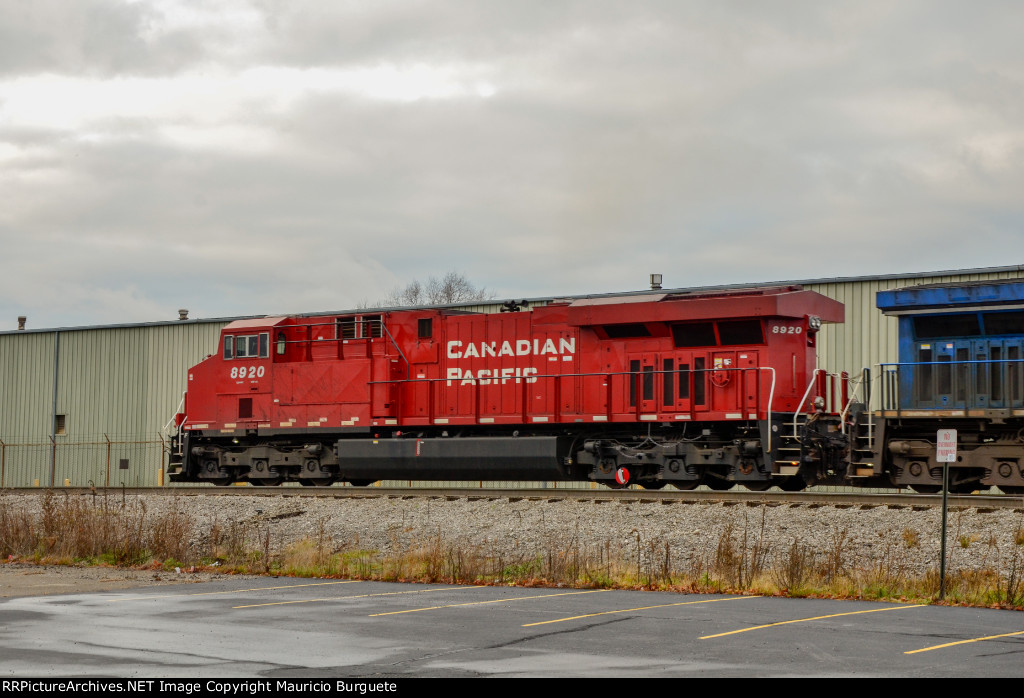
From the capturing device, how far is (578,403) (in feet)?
71.2

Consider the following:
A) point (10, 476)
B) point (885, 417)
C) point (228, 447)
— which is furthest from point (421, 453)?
point (10, 476)

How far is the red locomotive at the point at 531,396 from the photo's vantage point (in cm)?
2031

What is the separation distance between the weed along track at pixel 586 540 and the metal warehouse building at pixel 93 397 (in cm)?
1558

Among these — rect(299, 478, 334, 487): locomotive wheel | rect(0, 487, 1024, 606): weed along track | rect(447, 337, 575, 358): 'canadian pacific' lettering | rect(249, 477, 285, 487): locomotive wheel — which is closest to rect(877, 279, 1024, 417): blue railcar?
rect(0, 487, 1024, 606): weed along track

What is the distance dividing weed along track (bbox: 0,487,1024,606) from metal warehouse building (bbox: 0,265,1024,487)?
51.1 ft

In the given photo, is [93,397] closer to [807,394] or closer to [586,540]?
[586,540]

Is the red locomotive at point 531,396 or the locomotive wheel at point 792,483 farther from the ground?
the red locomotive at point 531,396

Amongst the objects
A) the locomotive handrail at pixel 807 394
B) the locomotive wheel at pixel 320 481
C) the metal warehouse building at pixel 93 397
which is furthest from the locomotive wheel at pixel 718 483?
the metal warehouse building at pixel 93 397

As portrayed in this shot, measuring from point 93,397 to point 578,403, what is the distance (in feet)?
72.7

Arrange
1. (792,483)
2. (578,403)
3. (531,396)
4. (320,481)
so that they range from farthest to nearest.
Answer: (320,481) < (531,396) < (578,403) < (792,483)

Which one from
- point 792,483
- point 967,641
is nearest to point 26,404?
point 792,483

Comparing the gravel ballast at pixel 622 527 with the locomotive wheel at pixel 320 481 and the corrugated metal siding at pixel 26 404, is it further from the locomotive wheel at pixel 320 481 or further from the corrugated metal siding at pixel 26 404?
the corrugated metal siding at pixel 26 404

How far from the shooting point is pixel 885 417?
19391mm

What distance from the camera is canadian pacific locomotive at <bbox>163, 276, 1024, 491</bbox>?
Result: 19656mm
